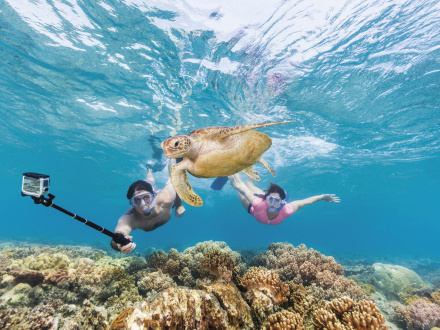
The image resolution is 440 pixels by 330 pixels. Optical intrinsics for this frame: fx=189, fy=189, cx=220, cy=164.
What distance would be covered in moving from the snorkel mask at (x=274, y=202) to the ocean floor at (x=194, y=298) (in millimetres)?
2472

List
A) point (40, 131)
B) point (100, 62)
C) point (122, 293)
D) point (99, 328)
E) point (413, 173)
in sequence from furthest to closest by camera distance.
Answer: point (413, 173) → point (40, 131) → point (100, 62) → point (122, 293) → point (99, 328)

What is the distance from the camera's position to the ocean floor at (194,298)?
83.9 inches

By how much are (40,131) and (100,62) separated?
13.8 m

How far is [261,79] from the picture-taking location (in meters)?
10.3

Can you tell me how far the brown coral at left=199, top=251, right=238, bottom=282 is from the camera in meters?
3.15

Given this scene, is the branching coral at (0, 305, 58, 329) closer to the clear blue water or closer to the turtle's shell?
the turtle's shell

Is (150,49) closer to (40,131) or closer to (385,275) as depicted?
(385,275)

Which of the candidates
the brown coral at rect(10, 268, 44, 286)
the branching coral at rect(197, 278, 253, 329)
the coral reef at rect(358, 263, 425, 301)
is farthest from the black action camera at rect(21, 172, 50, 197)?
the coral reef at rect(358, 263, 425, 301)

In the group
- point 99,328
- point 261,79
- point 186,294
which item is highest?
point 261,79

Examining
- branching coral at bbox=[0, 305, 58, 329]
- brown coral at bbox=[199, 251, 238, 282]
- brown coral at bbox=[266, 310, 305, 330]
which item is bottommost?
branching coral at bbox=[0, 305, 58, 329]

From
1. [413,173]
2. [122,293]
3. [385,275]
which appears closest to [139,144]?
[122,293]

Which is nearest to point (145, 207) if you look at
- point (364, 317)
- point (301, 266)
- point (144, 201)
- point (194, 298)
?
point (144, 201)

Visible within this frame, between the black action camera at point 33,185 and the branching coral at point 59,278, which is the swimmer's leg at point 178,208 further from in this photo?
the black action camera at point 33,185

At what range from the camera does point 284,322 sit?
2305 mm
